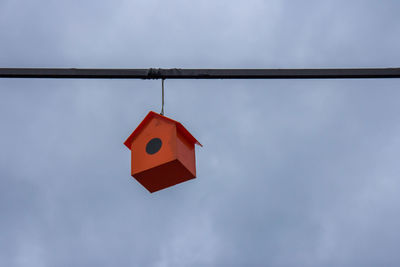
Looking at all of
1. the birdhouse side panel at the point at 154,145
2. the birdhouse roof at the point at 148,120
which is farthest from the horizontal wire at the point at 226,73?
the birdhouse roof at the point at 148,120

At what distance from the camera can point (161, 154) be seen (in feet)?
17.6

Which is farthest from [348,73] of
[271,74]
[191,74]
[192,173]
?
[192,173]

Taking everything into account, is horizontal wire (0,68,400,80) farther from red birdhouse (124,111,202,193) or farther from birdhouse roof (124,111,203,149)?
birdhouse roof (124,111,203,149)

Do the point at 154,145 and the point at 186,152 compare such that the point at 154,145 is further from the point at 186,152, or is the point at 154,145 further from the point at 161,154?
the point at 186,152

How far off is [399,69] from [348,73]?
1.52 feet

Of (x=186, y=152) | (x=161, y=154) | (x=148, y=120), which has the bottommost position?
(x=161, y=154)

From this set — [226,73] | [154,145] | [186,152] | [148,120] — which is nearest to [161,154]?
[154,145]

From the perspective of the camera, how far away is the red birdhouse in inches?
209

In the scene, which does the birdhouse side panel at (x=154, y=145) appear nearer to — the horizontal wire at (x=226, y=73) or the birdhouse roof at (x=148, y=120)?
the birdhouse roof at (x=148, y=120)

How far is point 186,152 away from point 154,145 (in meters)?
0.37

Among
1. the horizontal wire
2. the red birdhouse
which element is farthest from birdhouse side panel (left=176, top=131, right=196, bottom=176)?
the horizontal wire

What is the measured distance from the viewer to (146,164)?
5.38m

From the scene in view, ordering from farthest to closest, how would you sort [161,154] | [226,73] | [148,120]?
1. [148,120]
2. [161,154]
3. [226,73]

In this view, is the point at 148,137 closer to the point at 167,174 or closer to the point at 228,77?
the point at 167,174
